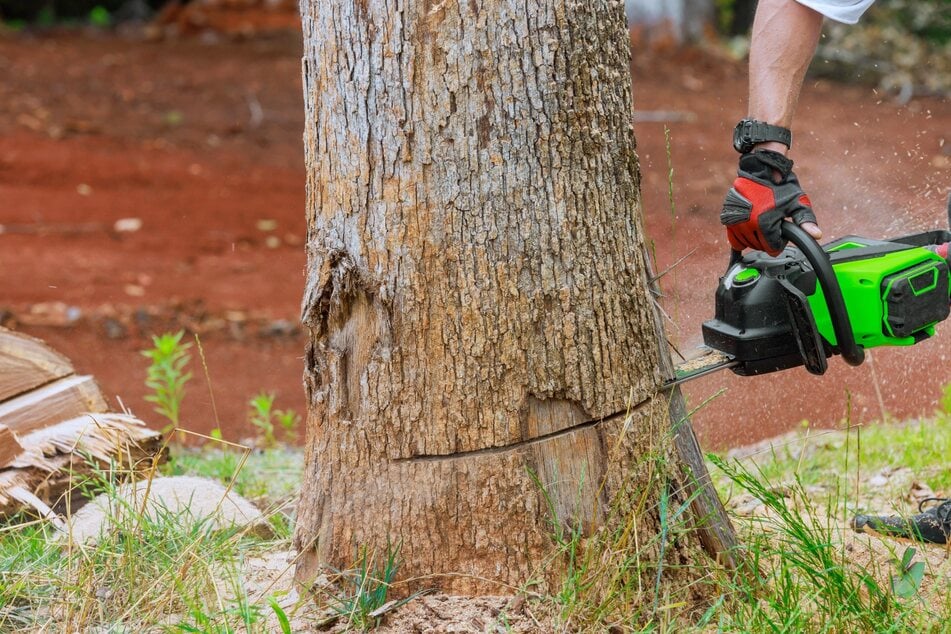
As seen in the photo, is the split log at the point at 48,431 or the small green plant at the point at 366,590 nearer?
the small green plant at the point at 366,590

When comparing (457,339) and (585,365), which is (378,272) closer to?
(457,339)

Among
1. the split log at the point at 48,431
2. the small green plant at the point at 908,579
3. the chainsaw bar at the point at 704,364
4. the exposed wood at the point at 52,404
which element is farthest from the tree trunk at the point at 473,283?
the exposed wood at the point at 52,404

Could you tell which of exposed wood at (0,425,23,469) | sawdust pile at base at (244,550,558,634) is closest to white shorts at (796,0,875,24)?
sawdust pile at base at (244,550,558,634)

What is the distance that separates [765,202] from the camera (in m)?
2.40

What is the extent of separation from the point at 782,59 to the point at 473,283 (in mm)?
1070

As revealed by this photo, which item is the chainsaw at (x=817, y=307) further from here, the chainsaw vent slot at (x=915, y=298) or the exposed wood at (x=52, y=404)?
the exposed wood at (x=52, y=404)

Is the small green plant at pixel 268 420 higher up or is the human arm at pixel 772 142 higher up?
the human arm at pixel 772 142

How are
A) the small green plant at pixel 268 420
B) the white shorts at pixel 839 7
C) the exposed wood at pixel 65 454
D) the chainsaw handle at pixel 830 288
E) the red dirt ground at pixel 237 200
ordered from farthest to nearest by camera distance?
the red dirt ground at pixel 237 200 → the small green plant at pixel 268 420 → the exposed wood at pixel 65 454 → the white shorts at pixel 839 7 → the chainsaw handle at pixel 830 288

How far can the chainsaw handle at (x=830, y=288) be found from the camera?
233cm

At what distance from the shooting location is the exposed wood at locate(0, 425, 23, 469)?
2.88 meters

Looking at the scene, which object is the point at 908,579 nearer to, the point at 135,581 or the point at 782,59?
the point at 782,59

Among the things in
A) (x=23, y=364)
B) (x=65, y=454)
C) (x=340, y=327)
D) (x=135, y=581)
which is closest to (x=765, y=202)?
(x=340, y=327)

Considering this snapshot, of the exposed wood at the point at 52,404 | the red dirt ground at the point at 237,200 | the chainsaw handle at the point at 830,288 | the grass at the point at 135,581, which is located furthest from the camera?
the red dirt ground at the point at 237,200

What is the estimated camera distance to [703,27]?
12.7 m
